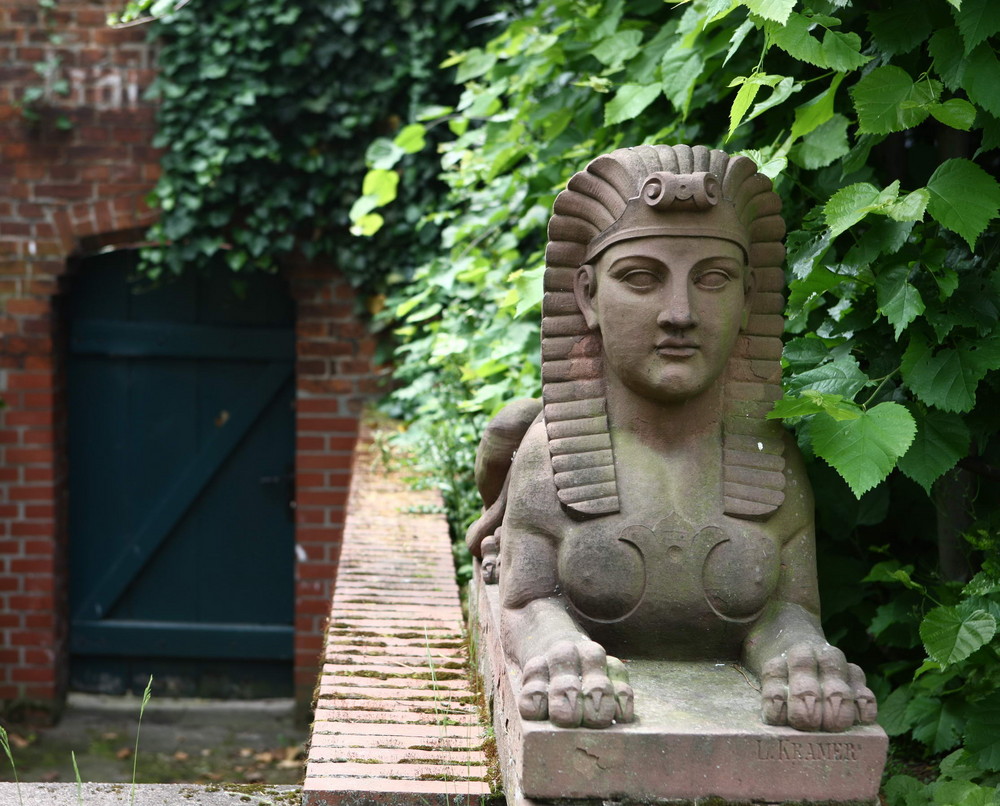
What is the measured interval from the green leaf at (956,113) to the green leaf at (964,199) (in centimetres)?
8

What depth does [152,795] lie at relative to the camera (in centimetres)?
245

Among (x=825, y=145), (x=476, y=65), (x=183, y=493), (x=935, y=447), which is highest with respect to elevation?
(x=476, y=65)

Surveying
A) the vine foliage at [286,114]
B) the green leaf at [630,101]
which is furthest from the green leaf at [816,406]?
the vine foliage at [286,114]

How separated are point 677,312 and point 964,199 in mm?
634

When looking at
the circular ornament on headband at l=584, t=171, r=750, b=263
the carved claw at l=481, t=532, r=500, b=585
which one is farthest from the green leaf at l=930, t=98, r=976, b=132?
the carved claw at l=481, t=532, r=500, b=585

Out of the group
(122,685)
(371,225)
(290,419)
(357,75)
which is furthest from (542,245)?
(122,685)

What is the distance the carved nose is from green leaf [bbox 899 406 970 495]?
564 mm

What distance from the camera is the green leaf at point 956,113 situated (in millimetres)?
2273

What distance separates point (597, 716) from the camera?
1945 millimetres

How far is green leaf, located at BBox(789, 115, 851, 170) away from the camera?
2.71 meters

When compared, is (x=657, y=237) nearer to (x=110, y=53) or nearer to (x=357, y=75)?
(x=357, y=75)

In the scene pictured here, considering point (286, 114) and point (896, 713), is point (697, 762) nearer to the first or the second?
point (896, 713)

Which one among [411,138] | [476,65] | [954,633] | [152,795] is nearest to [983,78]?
[954,633]

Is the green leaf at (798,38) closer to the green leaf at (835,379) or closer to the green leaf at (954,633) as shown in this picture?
the green leaf at (835,379)
